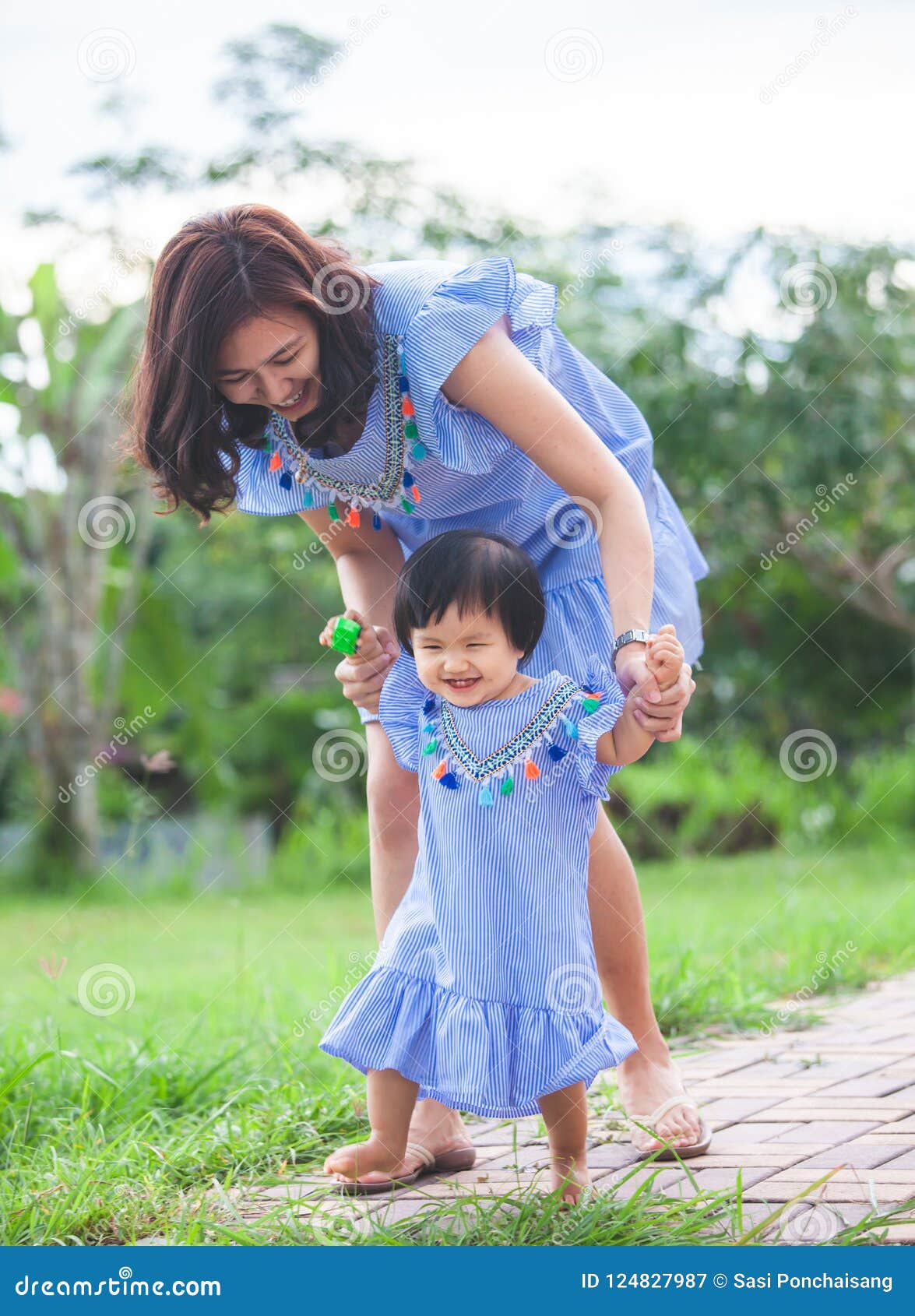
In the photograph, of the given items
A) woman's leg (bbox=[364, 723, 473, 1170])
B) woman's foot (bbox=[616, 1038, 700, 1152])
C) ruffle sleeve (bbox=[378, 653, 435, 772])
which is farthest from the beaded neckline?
woman's foot (bbox=[616, 1038, 700, 1152])

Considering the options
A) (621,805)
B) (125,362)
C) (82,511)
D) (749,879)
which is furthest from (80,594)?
(749,879)

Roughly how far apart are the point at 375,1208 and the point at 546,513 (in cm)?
107

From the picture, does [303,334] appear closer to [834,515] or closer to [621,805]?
[834,515]

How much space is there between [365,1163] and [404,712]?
26.4 inches

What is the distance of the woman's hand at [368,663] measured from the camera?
7.11ft

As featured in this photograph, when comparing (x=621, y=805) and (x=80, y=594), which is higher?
(x=80, y=594)

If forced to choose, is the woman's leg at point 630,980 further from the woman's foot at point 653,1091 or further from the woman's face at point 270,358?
the woman's face at point 270,358

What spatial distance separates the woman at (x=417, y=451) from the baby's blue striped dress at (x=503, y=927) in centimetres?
7

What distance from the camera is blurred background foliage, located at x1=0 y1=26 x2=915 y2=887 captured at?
639 centimetres

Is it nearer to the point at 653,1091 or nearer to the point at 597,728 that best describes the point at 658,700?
the point at 597,728

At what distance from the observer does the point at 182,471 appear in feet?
7.19

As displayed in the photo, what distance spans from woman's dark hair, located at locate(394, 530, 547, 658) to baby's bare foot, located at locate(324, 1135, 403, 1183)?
748mm

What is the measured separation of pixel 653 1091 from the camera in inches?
90.4

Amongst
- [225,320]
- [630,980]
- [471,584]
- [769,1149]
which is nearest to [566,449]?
[471,584]
